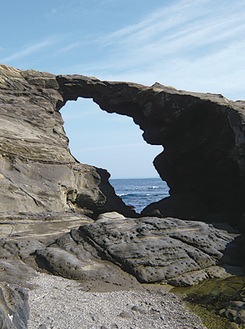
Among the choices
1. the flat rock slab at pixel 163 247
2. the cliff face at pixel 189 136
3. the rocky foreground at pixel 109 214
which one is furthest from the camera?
the cliff face at pixel 189 136

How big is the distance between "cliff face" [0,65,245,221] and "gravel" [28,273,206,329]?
995cm

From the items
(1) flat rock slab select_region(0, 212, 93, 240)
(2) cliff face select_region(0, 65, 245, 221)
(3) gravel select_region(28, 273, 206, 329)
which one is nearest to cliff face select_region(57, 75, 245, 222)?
(2) cliff face select_region(0, 65, 245, 221)

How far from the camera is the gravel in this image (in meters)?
9.99

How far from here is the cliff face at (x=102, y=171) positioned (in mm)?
23516

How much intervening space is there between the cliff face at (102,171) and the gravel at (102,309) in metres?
9.95

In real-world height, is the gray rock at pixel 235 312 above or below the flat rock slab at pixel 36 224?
below

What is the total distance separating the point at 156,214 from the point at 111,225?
410 inches

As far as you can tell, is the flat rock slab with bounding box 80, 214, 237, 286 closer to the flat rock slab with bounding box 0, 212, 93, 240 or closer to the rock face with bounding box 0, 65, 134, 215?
the flat rock slab with bounding box 0, 212, 93, 240

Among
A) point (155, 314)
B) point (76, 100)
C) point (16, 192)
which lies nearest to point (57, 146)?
point (16, 192)

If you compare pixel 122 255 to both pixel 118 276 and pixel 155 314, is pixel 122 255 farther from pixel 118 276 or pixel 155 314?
pixel 155 314

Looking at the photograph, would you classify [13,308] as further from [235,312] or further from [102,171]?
[102,171]

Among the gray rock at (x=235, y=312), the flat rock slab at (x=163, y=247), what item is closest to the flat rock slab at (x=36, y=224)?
the flat rock slab at (x=163, y=247)

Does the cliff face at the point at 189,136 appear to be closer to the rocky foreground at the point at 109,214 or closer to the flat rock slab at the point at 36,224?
the rocky foreground at the point at 109,214

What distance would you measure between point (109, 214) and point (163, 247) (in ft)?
24.7
